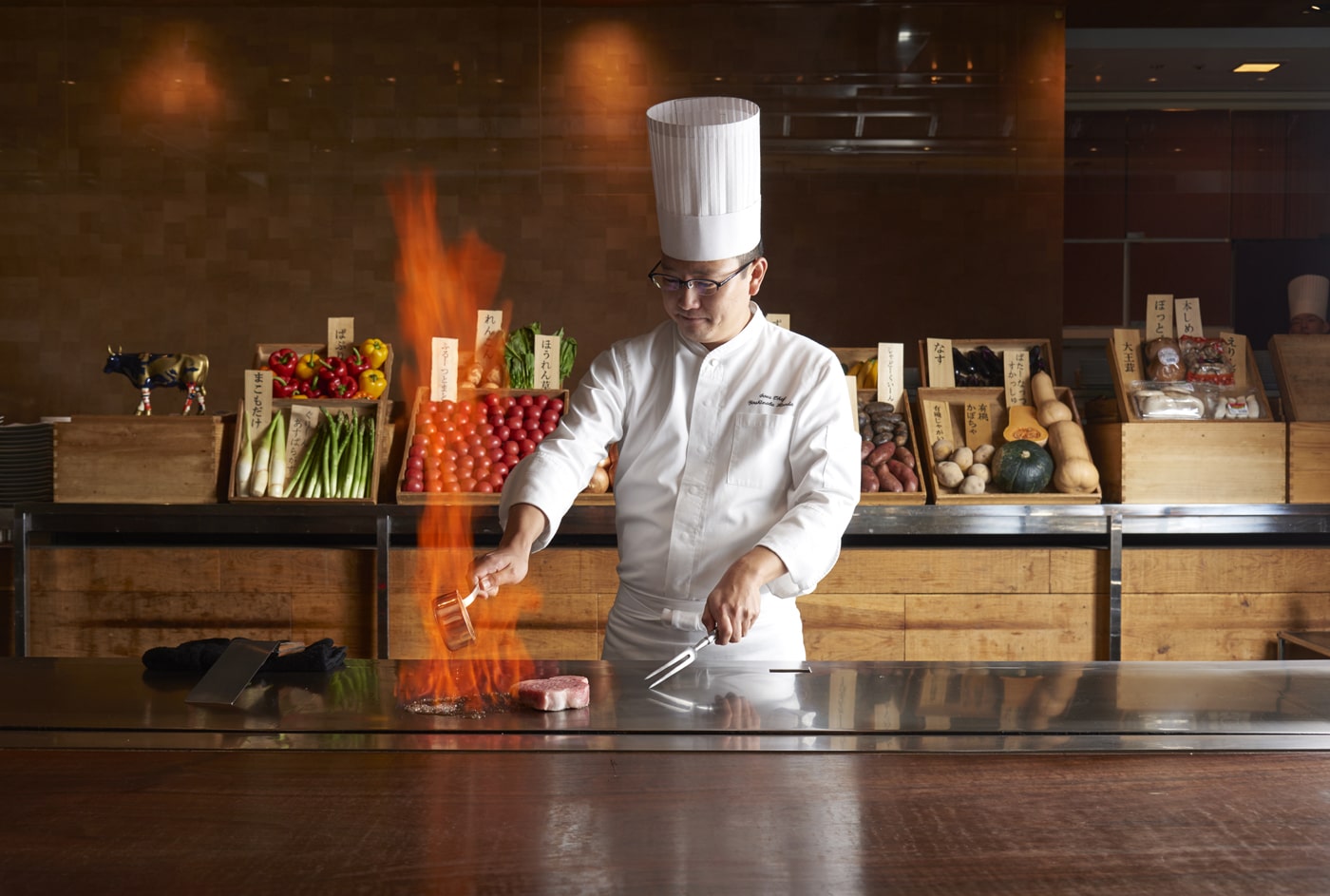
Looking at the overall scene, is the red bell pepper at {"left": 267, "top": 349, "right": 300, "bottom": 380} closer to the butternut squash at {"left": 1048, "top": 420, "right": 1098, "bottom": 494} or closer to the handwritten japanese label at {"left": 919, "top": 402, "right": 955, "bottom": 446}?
the handwritten japanese label at {"left": 919, "top": 402, "right": 955, "bottom": 446}

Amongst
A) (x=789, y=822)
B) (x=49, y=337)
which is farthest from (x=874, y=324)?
(x=789, y=822)

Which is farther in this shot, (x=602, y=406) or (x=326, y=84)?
(x=326, y=84)

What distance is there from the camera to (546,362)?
410cm

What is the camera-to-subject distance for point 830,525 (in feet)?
6.64

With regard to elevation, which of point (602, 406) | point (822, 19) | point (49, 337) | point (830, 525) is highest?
point (822, 19)

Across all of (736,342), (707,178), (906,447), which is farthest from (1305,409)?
(707,178)

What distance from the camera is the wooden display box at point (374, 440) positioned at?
3.68 meters

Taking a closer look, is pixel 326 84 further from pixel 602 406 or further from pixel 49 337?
pixel 602 406

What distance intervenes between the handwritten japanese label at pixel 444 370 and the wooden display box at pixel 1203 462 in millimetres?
2287

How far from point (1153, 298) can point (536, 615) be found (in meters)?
2.43

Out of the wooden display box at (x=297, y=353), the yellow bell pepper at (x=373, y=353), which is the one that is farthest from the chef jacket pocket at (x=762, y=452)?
the yellow bell pepper at (x=373, y=353)

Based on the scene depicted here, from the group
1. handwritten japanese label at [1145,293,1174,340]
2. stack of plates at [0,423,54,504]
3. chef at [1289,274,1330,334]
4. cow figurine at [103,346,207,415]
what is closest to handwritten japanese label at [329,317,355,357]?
cow figurine at [103,346,207,415]

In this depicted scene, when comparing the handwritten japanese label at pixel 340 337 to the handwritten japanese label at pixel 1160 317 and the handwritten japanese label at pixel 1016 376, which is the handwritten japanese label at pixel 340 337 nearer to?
the handwritten japanese label at pixel 1016 376

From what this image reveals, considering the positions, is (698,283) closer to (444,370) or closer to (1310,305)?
(444,370)
